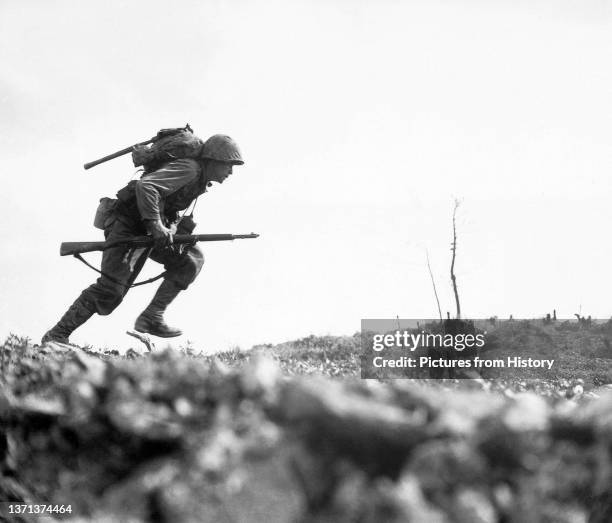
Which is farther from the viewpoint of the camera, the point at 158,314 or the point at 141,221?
the point at 158,314

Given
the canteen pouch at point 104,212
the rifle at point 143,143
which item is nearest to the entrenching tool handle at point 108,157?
the rifle at point 143,143

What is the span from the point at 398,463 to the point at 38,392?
1.23m

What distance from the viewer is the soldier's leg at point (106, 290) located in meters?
6.64

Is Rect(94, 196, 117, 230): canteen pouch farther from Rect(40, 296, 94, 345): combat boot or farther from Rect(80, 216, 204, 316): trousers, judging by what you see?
Rect(40, 296, 94, 345): combat boot

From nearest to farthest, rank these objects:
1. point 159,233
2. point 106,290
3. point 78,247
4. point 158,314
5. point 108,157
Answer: point 159,233 < point 106,290 < point 78,247 < point 158,314 < point 108,157

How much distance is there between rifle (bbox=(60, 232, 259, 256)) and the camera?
6.78 metres

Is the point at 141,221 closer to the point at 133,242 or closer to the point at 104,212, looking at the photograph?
the point at 133,242

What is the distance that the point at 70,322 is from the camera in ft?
21.8

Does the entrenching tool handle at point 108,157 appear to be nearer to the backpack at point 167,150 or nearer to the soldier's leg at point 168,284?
the backpack at point 167,150

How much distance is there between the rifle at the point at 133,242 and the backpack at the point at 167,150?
0.86m

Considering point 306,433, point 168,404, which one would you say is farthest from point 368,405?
point 168,404

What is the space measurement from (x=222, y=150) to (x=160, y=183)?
31.8 inches

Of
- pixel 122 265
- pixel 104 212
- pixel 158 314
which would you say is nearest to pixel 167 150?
pixel 104 212

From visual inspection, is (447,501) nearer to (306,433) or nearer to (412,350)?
(306,433)
